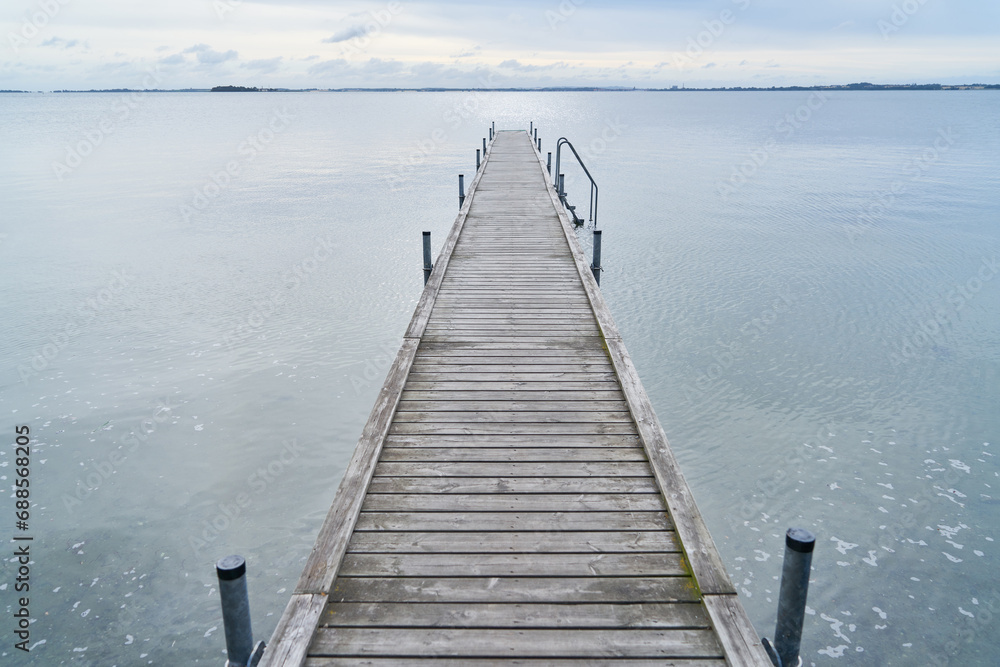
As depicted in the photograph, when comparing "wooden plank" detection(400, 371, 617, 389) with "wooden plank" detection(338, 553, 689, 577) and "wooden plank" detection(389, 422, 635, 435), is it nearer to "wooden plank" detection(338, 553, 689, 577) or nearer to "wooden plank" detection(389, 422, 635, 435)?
"wooden plank" detection(389, 422, 635, 435)

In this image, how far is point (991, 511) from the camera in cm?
684

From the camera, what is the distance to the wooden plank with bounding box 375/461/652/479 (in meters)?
4.73

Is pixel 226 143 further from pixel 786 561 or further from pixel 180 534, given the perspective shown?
pixel 786 561

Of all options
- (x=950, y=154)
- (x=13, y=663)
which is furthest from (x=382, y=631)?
(x=950, y=154)

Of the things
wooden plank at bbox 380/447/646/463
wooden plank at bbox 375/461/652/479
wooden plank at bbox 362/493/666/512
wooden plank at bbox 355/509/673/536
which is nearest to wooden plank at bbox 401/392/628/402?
wooden plank at bbox 380/447/646/463

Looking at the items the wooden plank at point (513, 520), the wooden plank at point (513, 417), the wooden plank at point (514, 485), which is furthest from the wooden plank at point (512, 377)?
the wooden plank at point (513, 520)

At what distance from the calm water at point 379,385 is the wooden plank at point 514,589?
92.8 inches

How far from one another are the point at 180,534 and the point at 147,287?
9.93 metres

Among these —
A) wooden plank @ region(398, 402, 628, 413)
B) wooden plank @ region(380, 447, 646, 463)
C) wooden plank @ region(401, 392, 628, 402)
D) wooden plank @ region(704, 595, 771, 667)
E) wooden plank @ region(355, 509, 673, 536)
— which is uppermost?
wooden plank @ region(401, 392, 628, 402)

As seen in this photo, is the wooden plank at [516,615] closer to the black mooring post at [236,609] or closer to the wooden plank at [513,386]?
the black mooring post at [236,609]

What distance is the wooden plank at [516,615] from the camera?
11.2ft

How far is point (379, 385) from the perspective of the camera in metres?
9.88

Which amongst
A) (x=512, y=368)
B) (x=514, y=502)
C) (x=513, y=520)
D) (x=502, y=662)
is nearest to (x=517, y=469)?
(x=514, y=502)

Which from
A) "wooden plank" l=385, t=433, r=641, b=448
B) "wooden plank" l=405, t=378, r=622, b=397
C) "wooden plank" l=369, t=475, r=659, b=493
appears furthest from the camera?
"wooden plank" l=405, t=378, r=622, b=397
